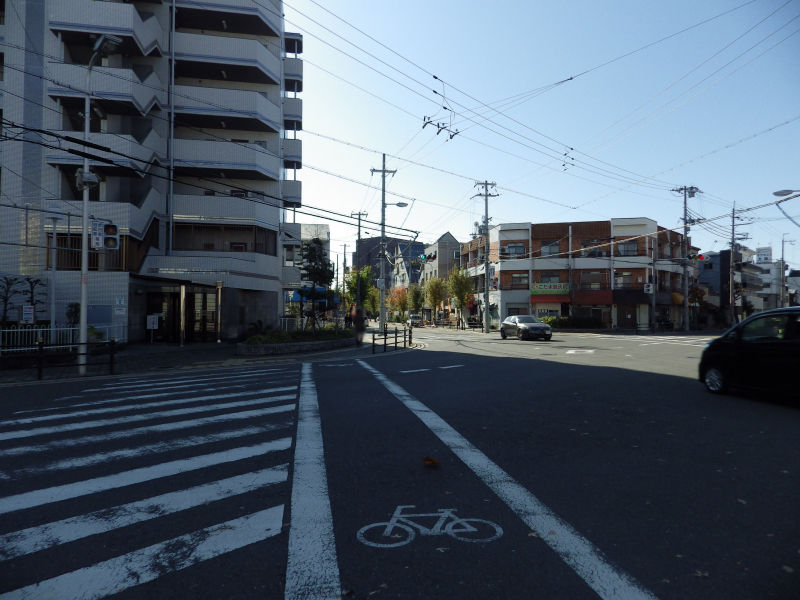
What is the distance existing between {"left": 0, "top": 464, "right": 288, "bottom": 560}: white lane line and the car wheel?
27.2 feet

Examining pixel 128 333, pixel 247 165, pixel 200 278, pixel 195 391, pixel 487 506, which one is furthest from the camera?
pixel 247 165

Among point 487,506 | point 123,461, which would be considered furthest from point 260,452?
point 487,506

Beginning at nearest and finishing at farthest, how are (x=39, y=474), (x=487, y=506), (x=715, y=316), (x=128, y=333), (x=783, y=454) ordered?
1. (x=487, y=506)
2. (x=39, y=474)
3. (x=783, y=454)
4. (x=128, y=333)
5. (x=715, y=316)

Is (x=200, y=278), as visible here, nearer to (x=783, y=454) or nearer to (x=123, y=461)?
(x=123, y=461)

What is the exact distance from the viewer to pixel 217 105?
26047 millimetres

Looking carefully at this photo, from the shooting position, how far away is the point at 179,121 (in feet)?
87.5

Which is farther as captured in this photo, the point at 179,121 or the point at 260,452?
the point at 179,121

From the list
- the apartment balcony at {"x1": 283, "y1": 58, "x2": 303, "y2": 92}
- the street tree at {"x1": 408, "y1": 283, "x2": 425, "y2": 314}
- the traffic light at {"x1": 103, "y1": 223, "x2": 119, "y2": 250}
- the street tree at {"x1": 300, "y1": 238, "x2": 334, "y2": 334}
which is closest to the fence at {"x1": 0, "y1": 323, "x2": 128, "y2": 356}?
the traffic light at {"x1": 103, "y1": 223, "x2": 119, "y2": 250}

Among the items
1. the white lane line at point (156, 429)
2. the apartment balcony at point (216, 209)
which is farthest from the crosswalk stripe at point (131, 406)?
the apartment balcony at point (216, 209)

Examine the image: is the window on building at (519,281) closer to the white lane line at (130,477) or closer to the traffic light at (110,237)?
the traffic light at (110,237)

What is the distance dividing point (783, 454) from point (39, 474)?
7967mm

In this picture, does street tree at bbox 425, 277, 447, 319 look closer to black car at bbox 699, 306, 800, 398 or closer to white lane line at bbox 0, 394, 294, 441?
black car at bbox 699, 306, 800, 398

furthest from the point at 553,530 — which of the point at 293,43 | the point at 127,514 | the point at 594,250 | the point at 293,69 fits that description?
the point at 594,250

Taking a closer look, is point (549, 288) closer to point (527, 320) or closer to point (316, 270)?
point (527, 320)
